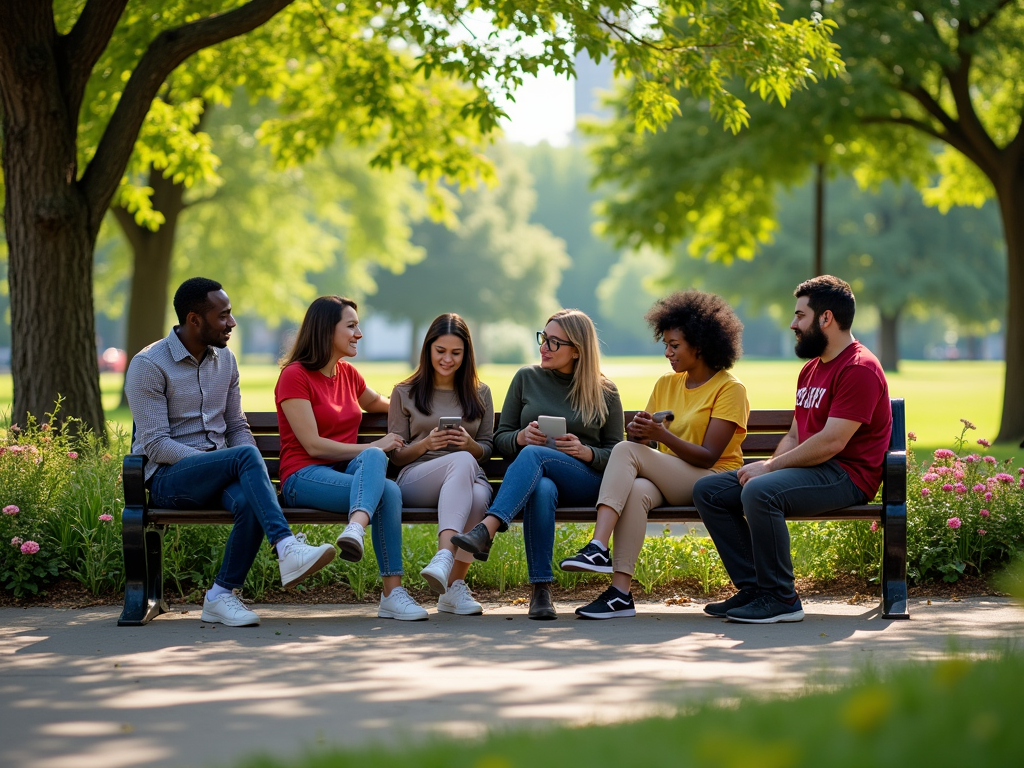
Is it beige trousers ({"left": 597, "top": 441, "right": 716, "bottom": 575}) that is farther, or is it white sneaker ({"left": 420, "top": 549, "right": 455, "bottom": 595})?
beige trousers ({"left": 597, "top": 441, "right": 716, "bottom": 575})

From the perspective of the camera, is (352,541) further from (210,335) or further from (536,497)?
(210,335)

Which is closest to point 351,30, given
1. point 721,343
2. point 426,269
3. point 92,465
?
point 92,465

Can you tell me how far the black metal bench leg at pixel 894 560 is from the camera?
5453mm

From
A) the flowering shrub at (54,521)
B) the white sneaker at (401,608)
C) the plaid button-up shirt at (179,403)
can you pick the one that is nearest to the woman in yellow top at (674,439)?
the white sneaker at (401,608)

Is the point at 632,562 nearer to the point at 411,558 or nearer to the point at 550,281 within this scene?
the point at 411,558

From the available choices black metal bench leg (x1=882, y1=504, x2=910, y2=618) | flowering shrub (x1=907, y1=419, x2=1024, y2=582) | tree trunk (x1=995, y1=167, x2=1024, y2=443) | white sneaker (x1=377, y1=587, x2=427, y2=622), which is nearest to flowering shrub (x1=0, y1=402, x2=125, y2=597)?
white sneaker (x1=377, y1=587, x2=427, y2=622)

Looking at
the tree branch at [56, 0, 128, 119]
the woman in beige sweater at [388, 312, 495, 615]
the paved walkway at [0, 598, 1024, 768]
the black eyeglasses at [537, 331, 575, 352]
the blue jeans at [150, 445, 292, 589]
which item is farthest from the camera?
the tree branch at [56, 0, 128, 119]

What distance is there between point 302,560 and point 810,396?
8.60 feet

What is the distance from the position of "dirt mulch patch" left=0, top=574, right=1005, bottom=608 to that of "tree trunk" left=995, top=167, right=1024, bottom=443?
28.5ft

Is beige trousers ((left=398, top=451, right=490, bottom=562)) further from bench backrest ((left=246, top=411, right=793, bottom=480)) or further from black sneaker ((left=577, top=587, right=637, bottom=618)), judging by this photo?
black sneaker ((left=577, top=587, right=637, bottom=618))

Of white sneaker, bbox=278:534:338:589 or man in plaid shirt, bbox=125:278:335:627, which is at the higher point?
man in plaid shirt, bbox=125:278:335:627

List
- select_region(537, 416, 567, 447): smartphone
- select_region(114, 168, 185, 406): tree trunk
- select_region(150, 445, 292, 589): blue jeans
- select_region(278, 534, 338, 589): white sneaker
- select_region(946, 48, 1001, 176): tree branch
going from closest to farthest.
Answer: select_region(278, 534, 338, 589): white sneaker, select_region(150, 445, 292, 589): blue jeans, select_region(537, 416, 567, 447): smartphone, select_region(946, 48, 1001, 176): tree branch, select_region(114, 168, 185, 406): tree trunk

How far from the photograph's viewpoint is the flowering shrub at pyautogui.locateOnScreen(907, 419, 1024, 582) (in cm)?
613

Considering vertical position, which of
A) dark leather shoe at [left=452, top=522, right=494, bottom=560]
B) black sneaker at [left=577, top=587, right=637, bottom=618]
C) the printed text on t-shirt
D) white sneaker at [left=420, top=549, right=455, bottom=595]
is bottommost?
black sneaker at [left=577, top=587, right=637, bottom=618]
